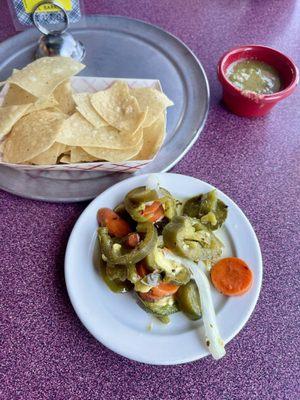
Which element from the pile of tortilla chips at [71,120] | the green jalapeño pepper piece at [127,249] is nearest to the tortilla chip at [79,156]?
the pile of tortilla chips at [71,120]

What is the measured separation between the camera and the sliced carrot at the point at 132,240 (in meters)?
0.77

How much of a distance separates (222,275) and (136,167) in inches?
13.5

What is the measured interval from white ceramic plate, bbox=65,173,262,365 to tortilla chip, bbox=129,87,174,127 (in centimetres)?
25

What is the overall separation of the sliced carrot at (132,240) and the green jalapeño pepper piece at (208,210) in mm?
162

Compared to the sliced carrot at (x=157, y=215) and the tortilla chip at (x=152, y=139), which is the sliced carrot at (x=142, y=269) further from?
the tortilla chip at (x=152, y=139)

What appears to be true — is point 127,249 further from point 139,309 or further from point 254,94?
point 254,94

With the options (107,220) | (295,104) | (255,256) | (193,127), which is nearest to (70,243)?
(107,220)

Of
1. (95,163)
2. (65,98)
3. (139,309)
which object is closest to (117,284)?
(139,309)

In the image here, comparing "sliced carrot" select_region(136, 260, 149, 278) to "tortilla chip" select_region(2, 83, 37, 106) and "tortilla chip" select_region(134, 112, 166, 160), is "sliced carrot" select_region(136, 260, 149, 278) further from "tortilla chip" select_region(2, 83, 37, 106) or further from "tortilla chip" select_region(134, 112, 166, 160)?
"tortilla chip" select_region(2, 83, 37, 106)

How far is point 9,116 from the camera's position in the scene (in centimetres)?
95

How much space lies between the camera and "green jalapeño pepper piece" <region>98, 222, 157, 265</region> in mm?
738

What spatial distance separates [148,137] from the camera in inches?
39.3

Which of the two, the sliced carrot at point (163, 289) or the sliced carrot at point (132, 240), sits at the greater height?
the sliced carrot at point (132, 240)

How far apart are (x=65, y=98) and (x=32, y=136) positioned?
18 centimetres
